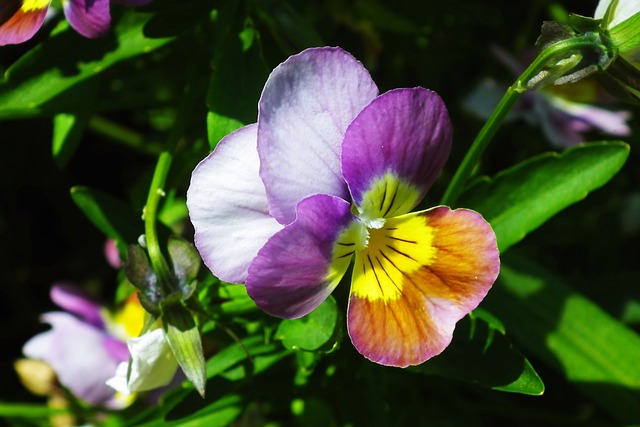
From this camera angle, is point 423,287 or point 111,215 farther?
point 111,215

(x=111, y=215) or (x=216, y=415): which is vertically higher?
(x=111, y=215)

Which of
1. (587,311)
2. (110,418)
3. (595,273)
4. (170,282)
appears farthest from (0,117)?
(595,273)

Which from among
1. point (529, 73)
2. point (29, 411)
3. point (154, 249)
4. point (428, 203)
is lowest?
point (29, 411)

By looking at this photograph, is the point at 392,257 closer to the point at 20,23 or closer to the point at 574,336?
the point at 20,23

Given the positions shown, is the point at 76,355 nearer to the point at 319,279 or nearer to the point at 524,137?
the point at 319,279

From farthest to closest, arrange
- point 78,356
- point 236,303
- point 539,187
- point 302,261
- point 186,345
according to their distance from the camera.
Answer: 1. point 78,356
2. point 539,187
3. point 236,303
4. point 186,345
5. point 302,261

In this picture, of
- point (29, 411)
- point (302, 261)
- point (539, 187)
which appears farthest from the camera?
point (29, 411)

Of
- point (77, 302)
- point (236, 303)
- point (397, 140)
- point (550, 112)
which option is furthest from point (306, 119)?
point (550, 112)
